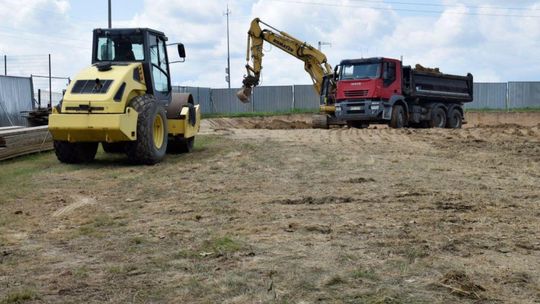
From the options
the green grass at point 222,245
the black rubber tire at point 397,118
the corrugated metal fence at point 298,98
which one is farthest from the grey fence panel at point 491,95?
the green grass at point 222,245

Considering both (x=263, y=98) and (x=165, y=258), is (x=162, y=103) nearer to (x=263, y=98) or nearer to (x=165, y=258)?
(x=165, y=258)

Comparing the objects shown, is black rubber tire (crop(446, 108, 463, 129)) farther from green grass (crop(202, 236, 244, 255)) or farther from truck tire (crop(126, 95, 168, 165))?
green grass (crop(202, 236, 244, 255))

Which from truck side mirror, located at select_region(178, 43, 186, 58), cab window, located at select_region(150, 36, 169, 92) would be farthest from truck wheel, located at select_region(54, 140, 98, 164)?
truck side mirror, located at select_region(178, 43, 186, 58)

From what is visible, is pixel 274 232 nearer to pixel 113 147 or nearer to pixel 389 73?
pixel 113 147

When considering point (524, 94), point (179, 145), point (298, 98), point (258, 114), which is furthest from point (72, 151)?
point (524, 94)

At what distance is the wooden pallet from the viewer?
44.9ft

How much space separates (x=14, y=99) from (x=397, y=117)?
14.9 m

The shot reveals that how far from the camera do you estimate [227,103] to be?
41.7m

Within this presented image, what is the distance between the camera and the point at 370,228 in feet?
21.1

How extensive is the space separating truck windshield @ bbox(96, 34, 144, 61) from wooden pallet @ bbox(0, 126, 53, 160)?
8.64ft

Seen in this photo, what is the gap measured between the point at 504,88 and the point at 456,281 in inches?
1549

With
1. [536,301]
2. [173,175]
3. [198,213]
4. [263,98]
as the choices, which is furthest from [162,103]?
[263,98]

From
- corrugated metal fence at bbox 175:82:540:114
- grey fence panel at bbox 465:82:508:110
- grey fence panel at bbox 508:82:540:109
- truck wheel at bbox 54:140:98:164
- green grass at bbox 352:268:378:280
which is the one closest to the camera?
green grass at bbox 352:268:378:280

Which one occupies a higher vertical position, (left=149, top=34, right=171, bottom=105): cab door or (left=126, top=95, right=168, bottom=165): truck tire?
(left=149, top=34, right=171, bottom=105): cab door
